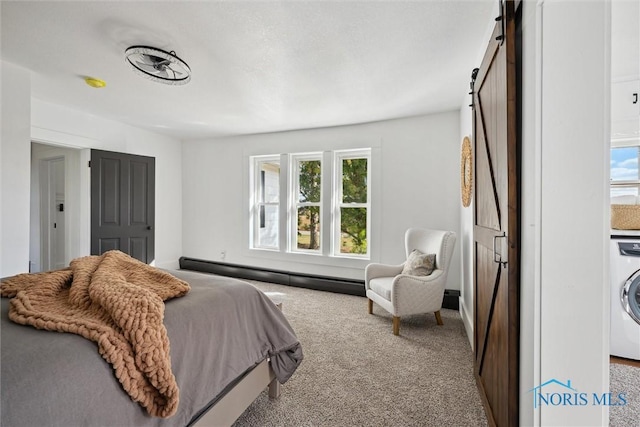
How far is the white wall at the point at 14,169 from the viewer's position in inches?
98.3

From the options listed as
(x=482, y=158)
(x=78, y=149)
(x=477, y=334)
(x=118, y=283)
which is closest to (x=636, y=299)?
(x=477, y=334)

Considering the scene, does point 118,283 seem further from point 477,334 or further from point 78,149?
point 78,149

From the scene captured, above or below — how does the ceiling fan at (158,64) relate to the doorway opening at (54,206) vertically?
above

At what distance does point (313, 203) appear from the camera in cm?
444

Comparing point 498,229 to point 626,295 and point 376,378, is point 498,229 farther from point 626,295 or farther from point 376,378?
point 626,295

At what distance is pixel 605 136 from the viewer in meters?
0.95

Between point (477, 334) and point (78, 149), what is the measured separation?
16.8 ft

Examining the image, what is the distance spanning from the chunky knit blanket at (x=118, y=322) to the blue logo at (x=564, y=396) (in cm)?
132

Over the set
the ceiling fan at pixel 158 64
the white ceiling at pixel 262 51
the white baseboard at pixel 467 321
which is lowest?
the white baseboard at pixel 467 321

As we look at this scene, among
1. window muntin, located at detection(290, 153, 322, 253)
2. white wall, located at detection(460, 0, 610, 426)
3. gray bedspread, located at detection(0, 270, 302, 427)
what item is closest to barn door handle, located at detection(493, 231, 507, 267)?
white wall, located at detection(460, 0, 610, 426)

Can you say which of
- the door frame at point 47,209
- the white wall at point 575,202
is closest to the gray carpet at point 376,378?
the white wall at point 575,202

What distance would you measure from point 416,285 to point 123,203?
4.06m

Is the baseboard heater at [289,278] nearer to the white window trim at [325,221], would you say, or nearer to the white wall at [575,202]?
the white window trim at [325,221]

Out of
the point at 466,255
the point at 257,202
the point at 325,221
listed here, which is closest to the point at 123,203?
the point at 257,202
